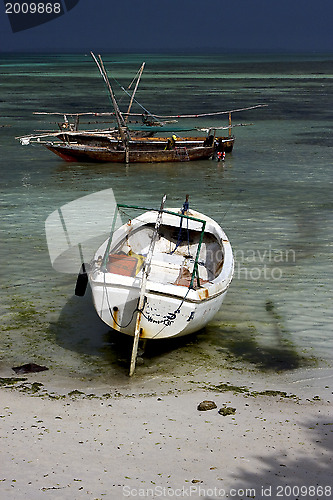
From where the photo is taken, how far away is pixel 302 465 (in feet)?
30.3

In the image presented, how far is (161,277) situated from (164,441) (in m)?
5.16

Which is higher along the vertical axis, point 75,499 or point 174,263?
point 174,263

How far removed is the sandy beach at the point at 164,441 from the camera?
8.71 metres

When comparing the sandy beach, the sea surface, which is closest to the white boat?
the sea surface

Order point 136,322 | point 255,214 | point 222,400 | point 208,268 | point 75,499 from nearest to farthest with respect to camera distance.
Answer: point 75,499, point 222,400, point 136,322, point 208,268, point 255,214

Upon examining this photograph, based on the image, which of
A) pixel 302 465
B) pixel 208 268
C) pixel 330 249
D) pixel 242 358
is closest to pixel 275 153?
pixel 330 249

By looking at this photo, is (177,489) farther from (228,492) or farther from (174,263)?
(174,263)

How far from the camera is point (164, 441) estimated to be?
9820 mm

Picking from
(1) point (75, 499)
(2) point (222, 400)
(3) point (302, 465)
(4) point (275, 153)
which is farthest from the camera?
(4) point (275, 153)

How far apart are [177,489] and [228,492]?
25.6 inches

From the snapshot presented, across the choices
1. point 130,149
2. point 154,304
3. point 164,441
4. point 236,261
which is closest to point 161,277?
point 154,304

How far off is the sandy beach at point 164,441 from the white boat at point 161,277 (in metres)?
1.11

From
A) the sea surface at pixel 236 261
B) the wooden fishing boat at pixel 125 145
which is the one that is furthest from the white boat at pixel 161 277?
the wooden fishing boat at pixel 125 145

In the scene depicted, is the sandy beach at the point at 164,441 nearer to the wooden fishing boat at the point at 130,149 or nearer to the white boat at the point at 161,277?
the white boat at the point at 161,277
